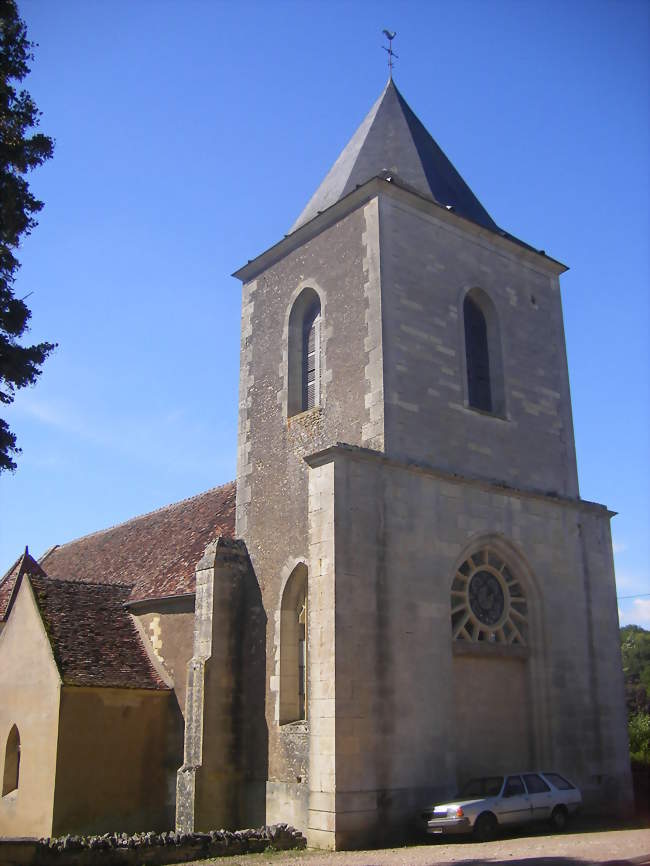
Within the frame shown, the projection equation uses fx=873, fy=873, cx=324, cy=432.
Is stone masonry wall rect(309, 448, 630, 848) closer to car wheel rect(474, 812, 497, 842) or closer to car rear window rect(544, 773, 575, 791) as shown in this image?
car rear window rect(544, 773, 575, 791)

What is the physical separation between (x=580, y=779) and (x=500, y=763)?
76.4 inches

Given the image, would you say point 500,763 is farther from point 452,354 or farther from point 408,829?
point 452,354

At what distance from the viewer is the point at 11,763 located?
55.6 feet

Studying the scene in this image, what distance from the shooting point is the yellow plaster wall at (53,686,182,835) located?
1513 cm

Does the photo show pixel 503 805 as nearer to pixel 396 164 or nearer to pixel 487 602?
pixel 487 602

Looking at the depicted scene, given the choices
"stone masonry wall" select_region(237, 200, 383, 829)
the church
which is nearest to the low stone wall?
the church

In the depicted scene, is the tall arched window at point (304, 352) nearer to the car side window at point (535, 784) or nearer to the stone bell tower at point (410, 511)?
the stone bell tower at point (410, 511)

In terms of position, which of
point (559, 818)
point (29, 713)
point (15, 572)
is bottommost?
point (559, 818)

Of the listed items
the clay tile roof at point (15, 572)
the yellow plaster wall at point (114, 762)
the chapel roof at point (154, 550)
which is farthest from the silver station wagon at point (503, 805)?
the clay tile roof at point (15, 572)

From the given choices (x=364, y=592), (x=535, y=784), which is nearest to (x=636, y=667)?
(x=535, y=784)

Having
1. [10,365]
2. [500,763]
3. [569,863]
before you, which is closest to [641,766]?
[500,763]

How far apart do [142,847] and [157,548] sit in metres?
9.93

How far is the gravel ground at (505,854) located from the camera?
1024 cm

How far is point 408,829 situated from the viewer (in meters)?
12.7
